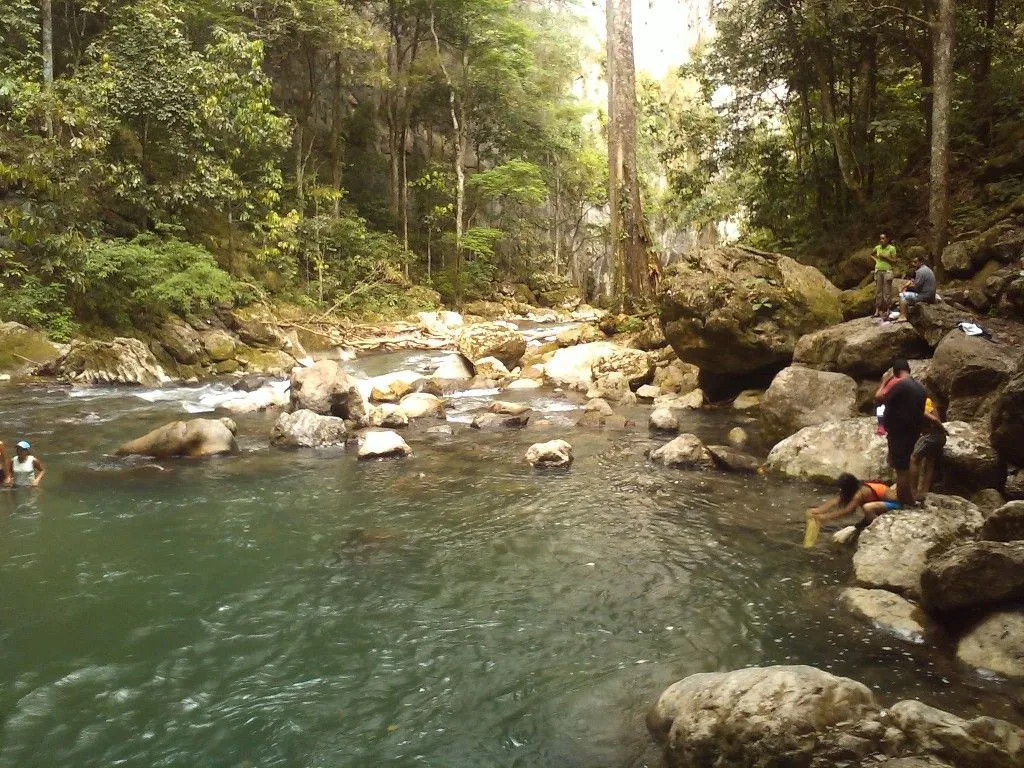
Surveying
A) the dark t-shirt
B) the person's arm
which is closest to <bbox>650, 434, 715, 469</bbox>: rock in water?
the dark t-shirt

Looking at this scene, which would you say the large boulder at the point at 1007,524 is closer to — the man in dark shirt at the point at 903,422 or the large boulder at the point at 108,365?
the man in dark shirt at the point at 903,422

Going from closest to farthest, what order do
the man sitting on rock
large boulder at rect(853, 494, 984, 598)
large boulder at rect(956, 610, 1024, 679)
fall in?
large boulder at rect(956, 610, 1024, 679), large boulder at rect(853, 494, 984, 598), the man sitting on rock

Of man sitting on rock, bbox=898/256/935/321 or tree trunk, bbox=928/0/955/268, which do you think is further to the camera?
tree trunk, bbox=928/0/955/268

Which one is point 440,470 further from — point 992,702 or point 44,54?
point 44,54

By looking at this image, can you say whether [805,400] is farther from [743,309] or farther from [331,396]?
[331,396]

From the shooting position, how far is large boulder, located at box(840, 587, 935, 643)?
4.93 meters

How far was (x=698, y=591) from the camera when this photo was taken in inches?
232

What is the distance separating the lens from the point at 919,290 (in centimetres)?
1056

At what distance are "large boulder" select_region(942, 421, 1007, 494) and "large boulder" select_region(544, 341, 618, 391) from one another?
30.2 feet

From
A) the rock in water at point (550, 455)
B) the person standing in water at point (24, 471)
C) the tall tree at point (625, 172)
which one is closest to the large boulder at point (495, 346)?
the tall tree at point (625, 172)

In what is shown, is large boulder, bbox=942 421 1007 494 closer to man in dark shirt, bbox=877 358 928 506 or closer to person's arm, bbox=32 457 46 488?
man in dark shirt, bbox=877 358 928 506

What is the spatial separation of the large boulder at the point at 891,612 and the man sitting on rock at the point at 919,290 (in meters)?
6.59

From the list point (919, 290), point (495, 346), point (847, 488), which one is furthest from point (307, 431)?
point (919, 290)

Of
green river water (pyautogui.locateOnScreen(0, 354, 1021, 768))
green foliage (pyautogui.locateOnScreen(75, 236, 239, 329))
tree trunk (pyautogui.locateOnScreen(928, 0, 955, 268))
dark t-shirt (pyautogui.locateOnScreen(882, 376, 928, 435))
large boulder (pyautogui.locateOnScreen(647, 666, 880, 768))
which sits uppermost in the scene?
tree trunk (pyautogui.locateOnScreen(928, 0, 955, 268))
